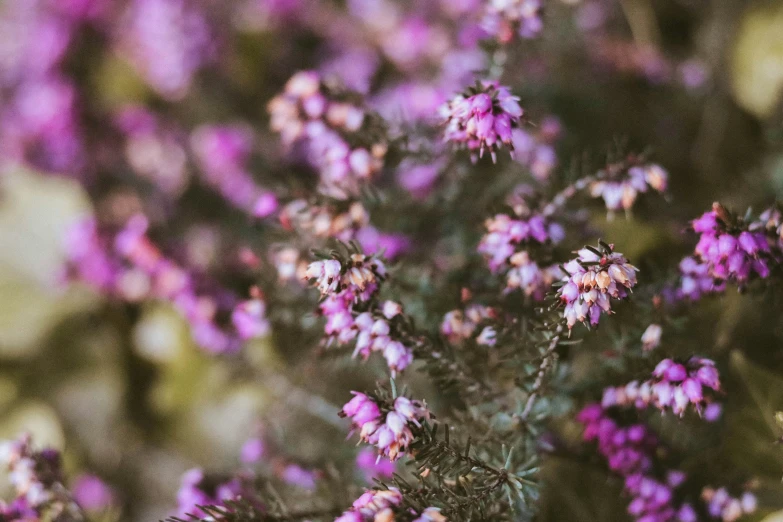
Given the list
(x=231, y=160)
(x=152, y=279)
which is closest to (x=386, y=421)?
(x=152, y=279)

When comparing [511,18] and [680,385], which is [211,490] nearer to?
[680,385]

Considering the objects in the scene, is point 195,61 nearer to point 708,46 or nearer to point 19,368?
point 19,368

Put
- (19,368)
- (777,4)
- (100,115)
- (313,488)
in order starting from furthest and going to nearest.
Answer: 1. (100,115)
2. (19,368)
3. (777,4)
4. (313,488)

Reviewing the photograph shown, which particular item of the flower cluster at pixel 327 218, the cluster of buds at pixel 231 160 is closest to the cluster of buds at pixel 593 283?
the flower cluster at pixel 327 218

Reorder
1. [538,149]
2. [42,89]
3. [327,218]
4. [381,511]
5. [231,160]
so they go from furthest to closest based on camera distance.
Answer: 1. [42,89]
2. [231,160]
3. [538,149]
4. [327,218]
5. [381,511]

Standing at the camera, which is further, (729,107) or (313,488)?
(729,107)

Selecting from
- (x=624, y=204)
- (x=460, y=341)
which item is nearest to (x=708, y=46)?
(x=624, y=204)

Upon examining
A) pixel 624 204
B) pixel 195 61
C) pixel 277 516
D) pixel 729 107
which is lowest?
pixel 277 516
